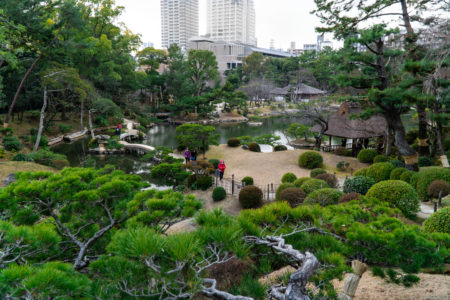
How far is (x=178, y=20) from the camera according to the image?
115 m

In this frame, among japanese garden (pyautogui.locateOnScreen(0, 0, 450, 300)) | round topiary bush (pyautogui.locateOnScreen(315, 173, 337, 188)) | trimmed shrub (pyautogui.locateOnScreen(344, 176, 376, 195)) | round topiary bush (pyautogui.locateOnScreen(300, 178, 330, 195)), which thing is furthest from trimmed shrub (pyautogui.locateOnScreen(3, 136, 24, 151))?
trimmed shrub (pyautogui.locateOnScreen(344, 176, 376, 195))

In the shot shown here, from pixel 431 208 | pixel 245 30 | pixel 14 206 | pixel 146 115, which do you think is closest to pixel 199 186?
pixel 431 208

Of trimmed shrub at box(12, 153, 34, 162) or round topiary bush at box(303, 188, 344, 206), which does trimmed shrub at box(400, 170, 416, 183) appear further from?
trimmed shrub at box(12, 153, 34, 162)

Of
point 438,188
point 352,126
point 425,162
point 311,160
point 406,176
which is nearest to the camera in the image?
point 438,188

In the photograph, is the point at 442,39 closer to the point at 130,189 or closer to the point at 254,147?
the point at 130,189

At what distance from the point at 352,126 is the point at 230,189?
8.56 metres

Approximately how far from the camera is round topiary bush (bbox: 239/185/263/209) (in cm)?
1009

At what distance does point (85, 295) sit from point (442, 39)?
8.26 m

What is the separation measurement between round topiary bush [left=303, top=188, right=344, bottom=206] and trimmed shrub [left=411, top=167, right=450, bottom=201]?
2.92 m

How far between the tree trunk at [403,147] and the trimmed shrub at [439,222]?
21.9 feet

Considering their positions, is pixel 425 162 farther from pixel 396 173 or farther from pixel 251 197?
pixel 251 197

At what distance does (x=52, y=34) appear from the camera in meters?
18.2

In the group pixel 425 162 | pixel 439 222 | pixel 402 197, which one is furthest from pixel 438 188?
pixel 439 222

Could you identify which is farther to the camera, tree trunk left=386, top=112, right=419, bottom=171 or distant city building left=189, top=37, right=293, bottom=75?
distant city building left=189, top=37, right=293, bottom=75
